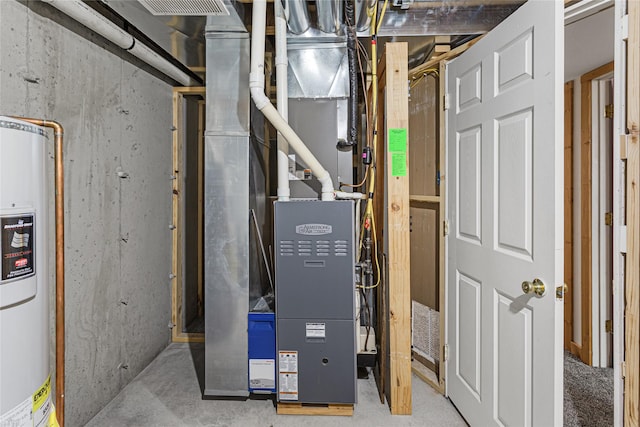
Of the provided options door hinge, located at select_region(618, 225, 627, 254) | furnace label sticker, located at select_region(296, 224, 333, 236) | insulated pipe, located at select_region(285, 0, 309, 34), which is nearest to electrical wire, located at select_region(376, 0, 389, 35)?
insulated pipe, located at select_region(285, 0, 309, 34)

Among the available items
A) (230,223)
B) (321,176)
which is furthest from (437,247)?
(230,223)

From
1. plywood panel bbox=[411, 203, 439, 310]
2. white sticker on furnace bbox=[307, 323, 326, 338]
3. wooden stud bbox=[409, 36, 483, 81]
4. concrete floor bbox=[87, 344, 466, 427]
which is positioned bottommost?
concrete floor bbox=[87, 344, 466, 427]

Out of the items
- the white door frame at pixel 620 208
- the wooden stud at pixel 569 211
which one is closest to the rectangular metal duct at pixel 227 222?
the white door frame at pixel 620 208

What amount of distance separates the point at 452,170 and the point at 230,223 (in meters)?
1.43

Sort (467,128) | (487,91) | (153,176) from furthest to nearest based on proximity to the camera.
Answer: (153,176), (467,128), (487,91)

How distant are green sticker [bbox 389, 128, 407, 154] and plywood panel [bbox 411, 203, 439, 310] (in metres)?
0.58

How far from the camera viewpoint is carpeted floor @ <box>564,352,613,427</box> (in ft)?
6.31

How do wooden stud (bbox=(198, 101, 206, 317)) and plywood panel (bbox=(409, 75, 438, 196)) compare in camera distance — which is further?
wooden stud (bbox=(198, 101, 206, 317))

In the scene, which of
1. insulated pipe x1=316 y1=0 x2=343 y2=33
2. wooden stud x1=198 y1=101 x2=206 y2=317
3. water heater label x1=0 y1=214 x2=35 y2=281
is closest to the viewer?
water heater label x1=0 y1=214 x2=35 y2=281

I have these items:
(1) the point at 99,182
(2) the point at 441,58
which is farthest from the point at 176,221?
(2) the point at 441,58

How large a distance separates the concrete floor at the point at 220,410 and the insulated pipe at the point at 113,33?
7.31 feet

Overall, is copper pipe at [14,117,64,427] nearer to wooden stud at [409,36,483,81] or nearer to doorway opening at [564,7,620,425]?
wooden stud at [409,36,483,81]

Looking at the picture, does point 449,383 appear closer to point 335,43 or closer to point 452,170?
point 452,170

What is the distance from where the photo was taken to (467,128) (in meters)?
1.89
